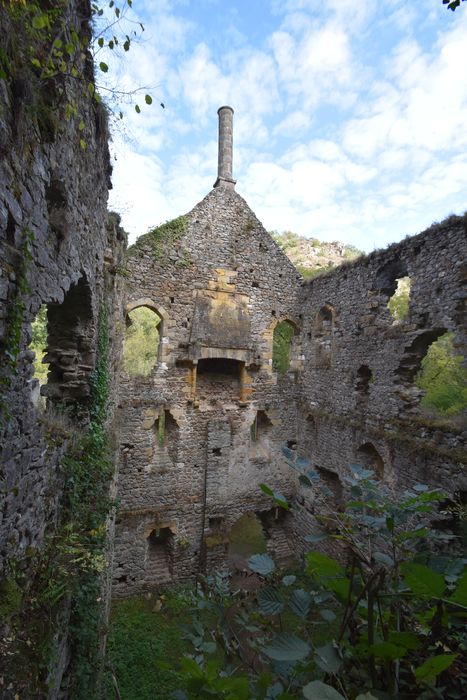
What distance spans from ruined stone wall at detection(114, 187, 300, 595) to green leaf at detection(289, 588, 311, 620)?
9.01 m

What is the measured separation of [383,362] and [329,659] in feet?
27.9

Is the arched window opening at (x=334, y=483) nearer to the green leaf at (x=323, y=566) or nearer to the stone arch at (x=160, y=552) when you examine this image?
the stone arch at (x=160, y=552)

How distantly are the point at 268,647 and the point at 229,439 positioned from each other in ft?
33.2

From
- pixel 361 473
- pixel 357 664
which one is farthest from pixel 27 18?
pixel 357 664

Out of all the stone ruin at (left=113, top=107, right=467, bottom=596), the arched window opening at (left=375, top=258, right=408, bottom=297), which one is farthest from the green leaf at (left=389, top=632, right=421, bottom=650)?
the arched window opening at (left=375, top=258, right=408, bottom=297)

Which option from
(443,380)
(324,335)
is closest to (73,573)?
(324,335)

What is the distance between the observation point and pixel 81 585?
13.0ft

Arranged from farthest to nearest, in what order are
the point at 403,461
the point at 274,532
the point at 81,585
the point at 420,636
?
1. the point at 274,532
2. the point at 403,461
3. the point at 81,585
4. the point at 420,636

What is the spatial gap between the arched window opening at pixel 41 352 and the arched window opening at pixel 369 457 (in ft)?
24.3

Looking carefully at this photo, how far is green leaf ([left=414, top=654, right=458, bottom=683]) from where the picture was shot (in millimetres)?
1048

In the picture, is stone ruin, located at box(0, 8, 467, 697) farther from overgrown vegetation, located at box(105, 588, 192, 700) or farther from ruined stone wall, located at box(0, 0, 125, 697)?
overgrown vegetation, located at box(105, 588, 192, 700)

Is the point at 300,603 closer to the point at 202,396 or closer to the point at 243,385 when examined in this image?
the point at 202,396

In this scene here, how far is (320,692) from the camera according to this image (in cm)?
109

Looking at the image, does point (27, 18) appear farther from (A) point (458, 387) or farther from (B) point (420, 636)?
(A) point (458, 387)
